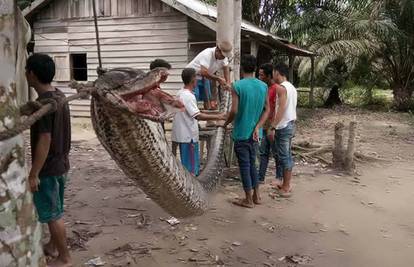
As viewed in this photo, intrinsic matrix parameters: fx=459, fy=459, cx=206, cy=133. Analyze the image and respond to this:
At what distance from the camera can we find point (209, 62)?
5.95 m

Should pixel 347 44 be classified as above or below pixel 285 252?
above

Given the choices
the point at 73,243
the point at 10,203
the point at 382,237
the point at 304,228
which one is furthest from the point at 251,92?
the point at 10,203

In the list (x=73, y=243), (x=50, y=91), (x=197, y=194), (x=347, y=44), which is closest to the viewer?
(x=50, y=91)

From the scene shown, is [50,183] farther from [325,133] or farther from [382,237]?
[325,133]

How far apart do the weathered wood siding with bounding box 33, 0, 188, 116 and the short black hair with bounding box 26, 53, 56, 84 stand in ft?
31.2

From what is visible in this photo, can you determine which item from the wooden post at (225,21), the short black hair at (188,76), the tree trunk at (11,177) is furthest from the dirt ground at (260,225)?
the tree trunk at (11,177)

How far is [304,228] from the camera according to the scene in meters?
4.82

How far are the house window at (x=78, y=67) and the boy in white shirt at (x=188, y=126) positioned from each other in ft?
32.1

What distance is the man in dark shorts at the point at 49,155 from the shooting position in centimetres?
297

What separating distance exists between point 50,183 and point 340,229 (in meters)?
3.04

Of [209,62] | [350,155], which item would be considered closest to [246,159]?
[209,62]

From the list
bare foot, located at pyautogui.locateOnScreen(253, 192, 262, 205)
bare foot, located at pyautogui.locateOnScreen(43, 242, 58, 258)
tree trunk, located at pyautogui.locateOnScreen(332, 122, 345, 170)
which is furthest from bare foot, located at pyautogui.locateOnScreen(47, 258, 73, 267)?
tree trunk, located at pyautogui.locateOnScreen(332, 122, 345, 170)

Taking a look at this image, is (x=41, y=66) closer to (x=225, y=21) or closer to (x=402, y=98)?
(x=225, y=21)

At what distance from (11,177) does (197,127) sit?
3789mm
